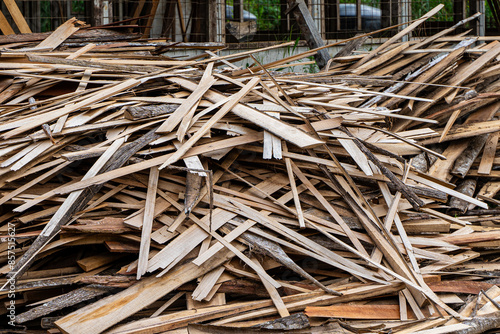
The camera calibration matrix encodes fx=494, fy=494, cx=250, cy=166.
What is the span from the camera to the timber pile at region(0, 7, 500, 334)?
7.85 ft

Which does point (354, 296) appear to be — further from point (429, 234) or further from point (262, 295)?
point (429, 234)

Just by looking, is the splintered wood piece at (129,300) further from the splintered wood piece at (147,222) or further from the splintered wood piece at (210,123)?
the splintered wood piece at (210,123)

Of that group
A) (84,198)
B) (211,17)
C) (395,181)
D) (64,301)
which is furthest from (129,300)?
(211,17)

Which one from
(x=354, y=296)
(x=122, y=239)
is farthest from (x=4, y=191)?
(x=354, y=296)

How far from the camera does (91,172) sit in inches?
101

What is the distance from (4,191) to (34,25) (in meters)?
8.21

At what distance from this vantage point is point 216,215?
2641 millimetres

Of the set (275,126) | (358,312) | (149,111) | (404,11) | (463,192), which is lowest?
(358,312)

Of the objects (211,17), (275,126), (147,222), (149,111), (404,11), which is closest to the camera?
(147,222)

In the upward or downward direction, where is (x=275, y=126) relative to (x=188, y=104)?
downward

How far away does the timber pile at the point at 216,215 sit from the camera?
7.85ft

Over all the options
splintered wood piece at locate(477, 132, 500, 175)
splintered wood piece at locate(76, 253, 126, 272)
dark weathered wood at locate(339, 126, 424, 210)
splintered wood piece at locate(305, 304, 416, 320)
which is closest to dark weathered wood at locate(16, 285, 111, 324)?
splintered wood piece at locate(76, 253, 126, 272)

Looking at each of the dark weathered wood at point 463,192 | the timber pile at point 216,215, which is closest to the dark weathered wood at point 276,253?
the timber pile at point 216,215

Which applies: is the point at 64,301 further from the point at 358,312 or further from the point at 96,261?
the point at 358,312
